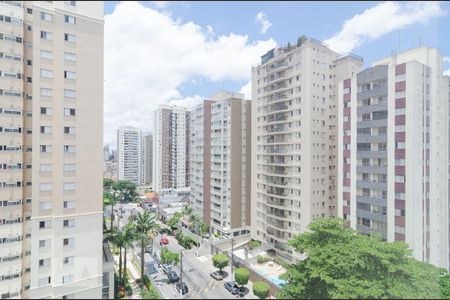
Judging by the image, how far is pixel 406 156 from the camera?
23.0 feet

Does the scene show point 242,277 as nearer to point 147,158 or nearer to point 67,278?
point 67,278

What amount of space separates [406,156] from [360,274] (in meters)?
5.11

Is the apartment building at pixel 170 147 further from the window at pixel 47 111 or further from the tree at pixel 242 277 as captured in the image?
the window at pixel 47 111

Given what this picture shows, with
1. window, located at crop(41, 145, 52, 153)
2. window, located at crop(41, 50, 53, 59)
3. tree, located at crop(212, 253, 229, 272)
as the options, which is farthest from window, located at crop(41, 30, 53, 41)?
tree, located at crop(212, 253, 229, 272)

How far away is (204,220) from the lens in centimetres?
1469

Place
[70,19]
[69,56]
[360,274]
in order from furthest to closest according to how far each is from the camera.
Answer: [360,274] < [69,56] < [70,19]

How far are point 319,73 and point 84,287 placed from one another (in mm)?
10158

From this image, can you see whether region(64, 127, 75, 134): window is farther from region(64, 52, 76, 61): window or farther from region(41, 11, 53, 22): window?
region(41, 11, 53, 22): window

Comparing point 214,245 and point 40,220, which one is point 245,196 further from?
point 40,220

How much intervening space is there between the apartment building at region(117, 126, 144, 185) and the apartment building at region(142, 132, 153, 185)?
1.33 ft

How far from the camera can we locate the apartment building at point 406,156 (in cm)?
686

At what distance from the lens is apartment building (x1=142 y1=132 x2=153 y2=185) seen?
86.2ft

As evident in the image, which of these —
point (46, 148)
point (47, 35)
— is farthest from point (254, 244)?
point (47, 35)

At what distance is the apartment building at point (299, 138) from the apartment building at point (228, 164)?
2057 mm
